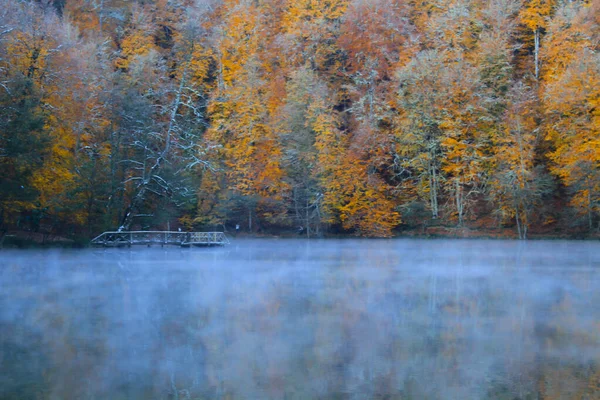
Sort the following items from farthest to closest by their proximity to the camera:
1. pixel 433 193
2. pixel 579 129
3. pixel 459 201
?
1. pixel 433 193
2. pixel 459 201
3. pixel 579 129

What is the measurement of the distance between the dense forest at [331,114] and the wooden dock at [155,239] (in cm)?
77

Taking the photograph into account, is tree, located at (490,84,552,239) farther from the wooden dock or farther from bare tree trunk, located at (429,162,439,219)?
the wooden dock

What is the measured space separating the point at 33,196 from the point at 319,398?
25.4 m

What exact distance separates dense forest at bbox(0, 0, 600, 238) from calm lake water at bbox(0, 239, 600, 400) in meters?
15.9

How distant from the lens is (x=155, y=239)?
37219 millimetres

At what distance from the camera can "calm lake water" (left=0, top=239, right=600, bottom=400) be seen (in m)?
8.62

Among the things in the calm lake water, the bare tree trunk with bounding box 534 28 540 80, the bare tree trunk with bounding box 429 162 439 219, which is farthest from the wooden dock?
the bare tree trunk with bounding box 534 28 540 80

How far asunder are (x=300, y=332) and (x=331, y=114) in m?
35.2

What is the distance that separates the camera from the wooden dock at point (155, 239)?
35116 millimetres

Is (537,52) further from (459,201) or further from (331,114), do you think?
(331,114)

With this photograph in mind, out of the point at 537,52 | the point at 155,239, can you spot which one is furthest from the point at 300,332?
the point at 537,52

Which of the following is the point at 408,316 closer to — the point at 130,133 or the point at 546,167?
the point at 130,133

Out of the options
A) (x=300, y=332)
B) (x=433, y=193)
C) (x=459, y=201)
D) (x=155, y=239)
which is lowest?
(x=300, y=332)

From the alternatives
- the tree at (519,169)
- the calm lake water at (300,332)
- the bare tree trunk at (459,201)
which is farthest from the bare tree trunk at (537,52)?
the calm lake water at (300,332)
